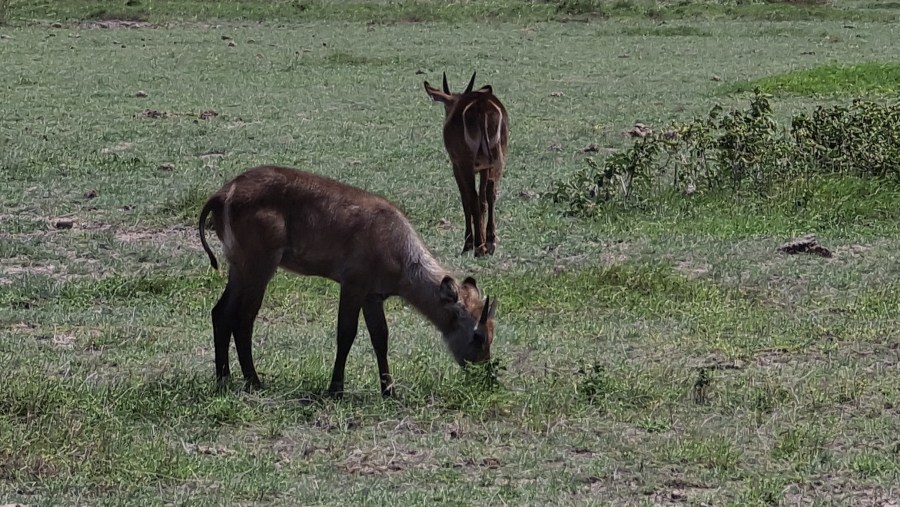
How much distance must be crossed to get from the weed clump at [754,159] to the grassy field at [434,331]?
245 millimetres

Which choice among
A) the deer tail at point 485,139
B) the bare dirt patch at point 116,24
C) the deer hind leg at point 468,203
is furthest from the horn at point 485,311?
the bare dirt patch at point 116,24

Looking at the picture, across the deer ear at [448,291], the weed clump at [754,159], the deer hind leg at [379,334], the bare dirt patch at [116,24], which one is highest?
the deer ear at [448,291]

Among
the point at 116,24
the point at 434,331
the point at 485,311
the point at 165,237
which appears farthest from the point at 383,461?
the point at 116,24

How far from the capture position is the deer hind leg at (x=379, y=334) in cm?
553

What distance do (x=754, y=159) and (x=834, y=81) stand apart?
692cm

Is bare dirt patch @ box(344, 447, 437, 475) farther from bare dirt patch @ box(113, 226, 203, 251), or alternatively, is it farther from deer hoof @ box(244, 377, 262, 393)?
bare dirt patch @ box(113, 226, 203, 251)

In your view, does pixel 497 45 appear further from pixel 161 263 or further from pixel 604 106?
pixel 161 263

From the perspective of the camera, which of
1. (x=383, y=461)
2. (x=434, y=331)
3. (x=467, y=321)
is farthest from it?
(x=434, y=331)

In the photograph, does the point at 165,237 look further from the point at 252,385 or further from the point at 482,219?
the point at 252,385

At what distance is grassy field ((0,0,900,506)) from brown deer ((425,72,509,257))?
206 mm

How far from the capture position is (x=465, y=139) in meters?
8.93

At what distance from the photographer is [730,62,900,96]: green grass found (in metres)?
15.8

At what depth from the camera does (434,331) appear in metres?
6.91

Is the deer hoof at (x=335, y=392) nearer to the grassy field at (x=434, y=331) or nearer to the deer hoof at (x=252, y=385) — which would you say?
the grassy field at (x=434, y=331)
